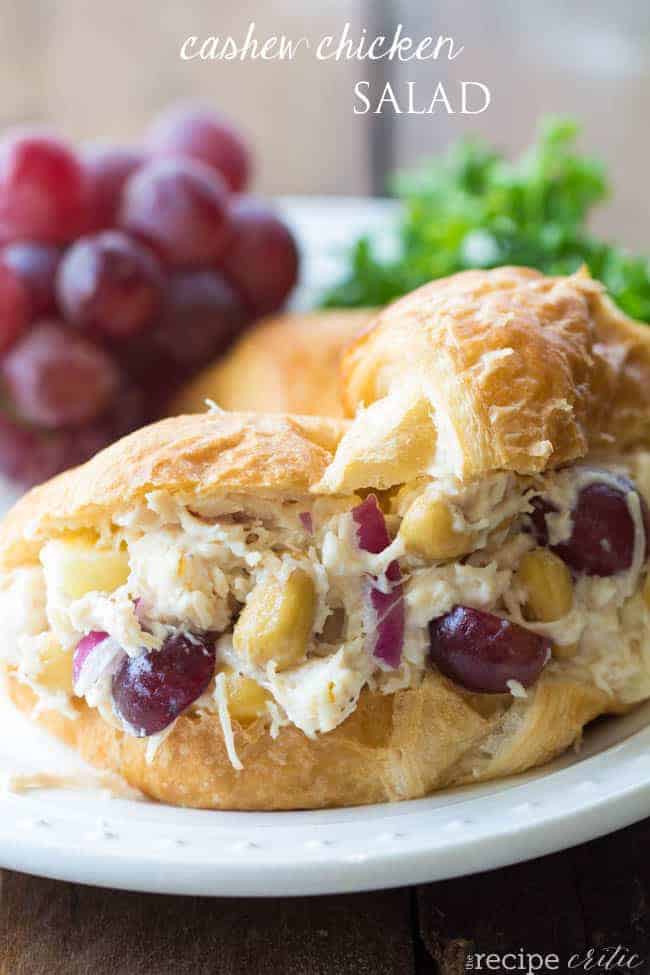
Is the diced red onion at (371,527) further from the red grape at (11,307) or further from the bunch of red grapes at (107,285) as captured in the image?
the red grape at (11,307)

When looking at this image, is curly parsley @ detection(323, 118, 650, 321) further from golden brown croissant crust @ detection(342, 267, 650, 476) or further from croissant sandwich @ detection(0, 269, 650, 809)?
croissant sandwich @ detection(0, 269, 650, 809)

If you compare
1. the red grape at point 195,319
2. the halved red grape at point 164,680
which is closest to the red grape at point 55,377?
the red grape at point 195,319

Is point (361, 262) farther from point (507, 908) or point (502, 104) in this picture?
point (502, 104)

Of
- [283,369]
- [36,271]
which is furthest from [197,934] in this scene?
[36,271]

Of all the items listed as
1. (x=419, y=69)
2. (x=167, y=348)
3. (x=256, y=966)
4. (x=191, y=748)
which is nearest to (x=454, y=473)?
(x=191, y=748)

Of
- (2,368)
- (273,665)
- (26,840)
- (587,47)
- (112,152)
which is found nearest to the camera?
(26,840)

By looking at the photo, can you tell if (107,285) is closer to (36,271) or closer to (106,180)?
(36,271)
